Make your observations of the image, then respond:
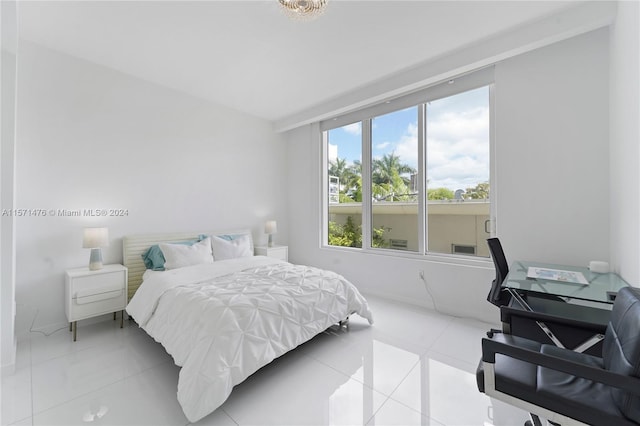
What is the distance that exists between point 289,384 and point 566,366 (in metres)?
1.62

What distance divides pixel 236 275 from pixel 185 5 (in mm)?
2471

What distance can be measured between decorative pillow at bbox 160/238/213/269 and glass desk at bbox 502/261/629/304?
3173 mm

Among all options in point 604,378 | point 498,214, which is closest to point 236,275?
point 604,378

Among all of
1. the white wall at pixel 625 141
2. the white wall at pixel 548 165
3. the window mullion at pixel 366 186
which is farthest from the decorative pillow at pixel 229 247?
the white wall at pixel 625 141

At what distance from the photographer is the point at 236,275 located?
276cm

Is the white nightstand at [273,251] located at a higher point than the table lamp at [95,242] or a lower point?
lower

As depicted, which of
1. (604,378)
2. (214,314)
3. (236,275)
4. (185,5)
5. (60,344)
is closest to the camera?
(604,378)

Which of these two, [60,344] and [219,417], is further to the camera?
[60,344]

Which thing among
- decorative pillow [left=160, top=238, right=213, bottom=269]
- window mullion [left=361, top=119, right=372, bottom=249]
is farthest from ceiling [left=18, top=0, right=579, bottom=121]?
decorative pillow [left=160, top=238, right=213, bottom=269]

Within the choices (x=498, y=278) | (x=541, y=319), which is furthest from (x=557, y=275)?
(x=541, y=319)

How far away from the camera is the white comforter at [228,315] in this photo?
1.59 metres

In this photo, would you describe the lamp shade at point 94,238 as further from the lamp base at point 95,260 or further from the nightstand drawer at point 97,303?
the nightstand drawer at point 97,303

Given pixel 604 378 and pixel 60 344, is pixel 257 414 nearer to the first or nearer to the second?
pixel 604 378

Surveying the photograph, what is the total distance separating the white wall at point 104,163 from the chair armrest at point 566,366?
375cm
